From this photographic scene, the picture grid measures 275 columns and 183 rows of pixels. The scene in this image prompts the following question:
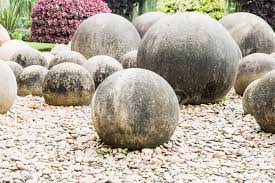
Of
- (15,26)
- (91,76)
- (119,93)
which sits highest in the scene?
(119,93)

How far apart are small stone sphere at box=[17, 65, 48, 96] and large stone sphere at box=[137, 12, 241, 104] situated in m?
2.14

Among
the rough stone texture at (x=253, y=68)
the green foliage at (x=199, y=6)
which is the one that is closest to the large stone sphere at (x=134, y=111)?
the rough stone texture at (x=253, y=68)

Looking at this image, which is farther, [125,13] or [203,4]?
[125,13]

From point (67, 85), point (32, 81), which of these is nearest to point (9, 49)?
point (32, 81)

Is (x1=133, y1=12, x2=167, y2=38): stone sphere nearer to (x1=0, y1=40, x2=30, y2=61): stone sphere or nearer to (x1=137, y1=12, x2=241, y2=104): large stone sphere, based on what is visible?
(x1=0, y1=40, x2=30, y2=61): stone sphere

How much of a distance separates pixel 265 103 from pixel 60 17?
1210 centimetres

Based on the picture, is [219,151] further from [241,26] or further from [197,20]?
[241,26]

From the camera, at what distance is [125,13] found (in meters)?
25.0

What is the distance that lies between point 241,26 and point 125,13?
13930 millimetres

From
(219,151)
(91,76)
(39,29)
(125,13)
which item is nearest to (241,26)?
(91,76)

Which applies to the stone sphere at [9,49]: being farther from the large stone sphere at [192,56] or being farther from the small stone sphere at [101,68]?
the large stone sphere at [192,56]

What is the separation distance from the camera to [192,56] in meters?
8.02

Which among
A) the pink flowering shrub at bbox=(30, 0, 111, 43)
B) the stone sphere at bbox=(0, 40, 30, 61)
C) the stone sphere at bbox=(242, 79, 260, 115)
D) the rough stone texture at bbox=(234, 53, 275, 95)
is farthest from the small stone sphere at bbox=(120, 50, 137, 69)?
the pink flowering shrub at bbox=(30, 0, 111, 43)

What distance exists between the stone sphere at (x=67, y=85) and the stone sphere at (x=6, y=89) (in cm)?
83
